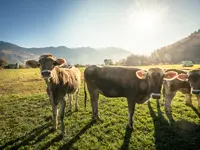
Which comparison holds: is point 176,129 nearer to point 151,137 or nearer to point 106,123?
point 151,137

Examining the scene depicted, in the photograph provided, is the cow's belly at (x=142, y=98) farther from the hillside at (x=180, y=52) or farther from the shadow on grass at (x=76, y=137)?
the hillside at (x=180, y=52)

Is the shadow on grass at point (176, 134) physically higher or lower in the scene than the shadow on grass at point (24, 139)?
higher

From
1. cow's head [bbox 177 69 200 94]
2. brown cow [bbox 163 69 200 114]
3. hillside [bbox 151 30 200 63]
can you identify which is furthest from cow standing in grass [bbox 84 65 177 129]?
hillside [bbox 151 30 200 63]

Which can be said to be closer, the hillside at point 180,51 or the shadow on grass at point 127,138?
the shadow on grass at point 127,138

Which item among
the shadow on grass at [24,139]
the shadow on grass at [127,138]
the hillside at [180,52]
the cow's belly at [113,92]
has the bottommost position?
the shadow on grass at [24,139]

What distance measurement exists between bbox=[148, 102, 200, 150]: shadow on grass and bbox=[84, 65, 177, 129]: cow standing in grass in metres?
1.50

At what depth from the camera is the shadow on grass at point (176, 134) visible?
736cm

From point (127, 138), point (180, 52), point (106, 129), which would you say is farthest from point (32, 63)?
point (180, 52)

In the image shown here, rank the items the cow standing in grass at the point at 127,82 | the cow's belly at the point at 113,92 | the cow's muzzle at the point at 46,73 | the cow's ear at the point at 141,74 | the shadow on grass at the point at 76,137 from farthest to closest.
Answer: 1. the cow's belly at the point at 113,92
2. the cow standing in grass at the point at 127,82
3. the cow's ear at the point at 141,74
4. the shadow on grass at the point at 76,137
5. the cow's muzzle at the point at 46,73

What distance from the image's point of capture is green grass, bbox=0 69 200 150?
25.0 ft

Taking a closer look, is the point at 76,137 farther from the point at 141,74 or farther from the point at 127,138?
the point at 141,74

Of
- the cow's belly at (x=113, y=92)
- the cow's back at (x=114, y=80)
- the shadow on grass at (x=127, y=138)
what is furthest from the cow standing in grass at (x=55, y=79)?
the shadow on grass at (x=127, y=138)

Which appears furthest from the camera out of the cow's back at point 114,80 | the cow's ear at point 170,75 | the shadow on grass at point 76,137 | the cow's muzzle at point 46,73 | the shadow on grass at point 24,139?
the cow's back at point 114,80

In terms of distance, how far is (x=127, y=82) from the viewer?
9031 mm
